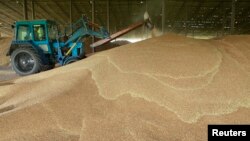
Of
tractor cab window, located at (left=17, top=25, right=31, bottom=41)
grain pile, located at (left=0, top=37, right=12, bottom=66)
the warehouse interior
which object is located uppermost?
tractor cab window, located at (left=17, top=25, right=31, bottom=41)

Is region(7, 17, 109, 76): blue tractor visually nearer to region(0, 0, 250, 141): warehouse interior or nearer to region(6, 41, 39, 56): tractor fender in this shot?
region(6, 41, 39, 56): tractor fender

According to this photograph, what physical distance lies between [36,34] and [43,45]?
16.9 inches

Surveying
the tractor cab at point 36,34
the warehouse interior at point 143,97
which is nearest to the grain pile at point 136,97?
the warehouse interior at point 143,97

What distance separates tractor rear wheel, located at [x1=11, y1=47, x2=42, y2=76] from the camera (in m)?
8.74

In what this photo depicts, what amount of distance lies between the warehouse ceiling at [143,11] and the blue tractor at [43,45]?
26.5ft

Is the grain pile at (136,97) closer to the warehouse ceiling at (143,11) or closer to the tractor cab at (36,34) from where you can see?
the tractor cab at (36,34)

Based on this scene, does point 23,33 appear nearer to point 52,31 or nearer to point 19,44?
point 19,44

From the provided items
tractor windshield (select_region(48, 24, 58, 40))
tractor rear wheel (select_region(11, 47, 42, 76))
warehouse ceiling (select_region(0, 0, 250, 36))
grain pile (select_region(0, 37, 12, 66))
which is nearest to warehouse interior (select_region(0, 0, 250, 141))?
tractor rear wheel (select_region(11, 47, 42, 76))

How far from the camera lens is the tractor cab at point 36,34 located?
8805 mm

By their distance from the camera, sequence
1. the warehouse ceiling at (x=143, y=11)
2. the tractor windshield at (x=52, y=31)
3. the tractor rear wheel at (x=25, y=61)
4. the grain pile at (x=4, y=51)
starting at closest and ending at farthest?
the tractor rear wheel at (x=25, y=61) → the tractor windshield at (x=52, y=31) → the grain pile at (x=4, y=51) → the warehouse ceiling at (x=143, y=11)

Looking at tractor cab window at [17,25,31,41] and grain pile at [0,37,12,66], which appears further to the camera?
grain pile at [0,37,12,66]

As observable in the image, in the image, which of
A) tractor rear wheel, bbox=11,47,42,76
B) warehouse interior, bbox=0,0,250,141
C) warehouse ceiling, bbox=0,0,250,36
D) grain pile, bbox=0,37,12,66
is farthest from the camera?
warehouse ceiling, bbox=0,0,250,36

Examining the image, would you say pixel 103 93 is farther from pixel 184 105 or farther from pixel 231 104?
pixel 231 104

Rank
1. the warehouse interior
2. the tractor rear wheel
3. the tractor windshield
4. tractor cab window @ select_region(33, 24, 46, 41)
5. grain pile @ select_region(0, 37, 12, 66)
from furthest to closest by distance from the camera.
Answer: grain pile @ select_region(0, 37, 12, 66) < the tractor windshield < tractor cab window @ select_region(33, 24, 46, 41) < the tractor rear wheel < the warehouse interior
